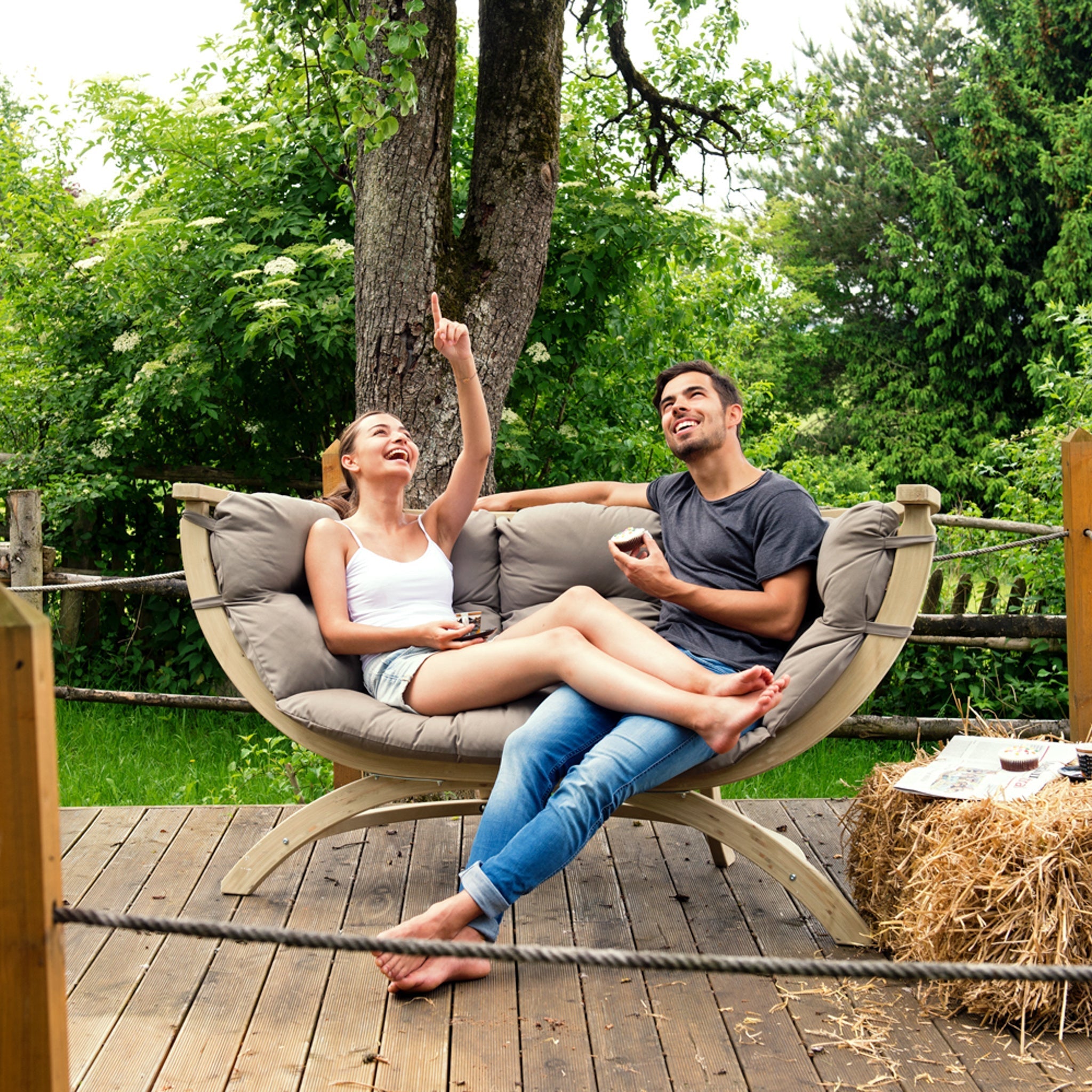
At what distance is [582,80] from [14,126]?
3009mm

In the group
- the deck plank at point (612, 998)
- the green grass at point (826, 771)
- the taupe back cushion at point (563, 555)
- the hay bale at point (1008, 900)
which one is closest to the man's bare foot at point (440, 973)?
the deck plank at point (612, 998)

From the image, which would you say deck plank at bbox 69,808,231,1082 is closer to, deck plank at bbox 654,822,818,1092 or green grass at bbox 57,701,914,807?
green grass at bbox 57,701,914,807

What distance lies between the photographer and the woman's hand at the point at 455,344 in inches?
109

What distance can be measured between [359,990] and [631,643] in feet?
3.05

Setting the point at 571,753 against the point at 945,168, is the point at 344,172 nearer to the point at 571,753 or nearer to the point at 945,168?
the point at 571,753

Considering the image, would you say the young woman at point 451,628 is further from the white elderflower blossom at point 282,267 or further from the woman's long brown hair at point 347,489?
the white elderflower blossom at point 282,267

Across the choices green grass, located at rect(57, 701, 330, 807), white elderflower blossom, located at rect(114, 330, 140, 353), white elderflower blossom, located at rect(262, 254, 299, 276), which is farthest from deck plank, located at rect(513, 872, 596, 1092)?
white elderflower blossom, located at rect(114, 330, 140, 353)

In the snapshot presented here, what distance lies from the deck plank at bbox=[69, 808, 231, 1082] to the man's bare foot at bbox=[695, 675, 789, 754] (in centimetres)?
126

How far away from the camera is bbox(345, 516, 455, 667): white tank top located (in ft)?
9.25

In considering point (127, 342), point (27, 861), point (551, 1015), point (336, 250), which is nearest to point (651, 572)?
point (551, 1015)

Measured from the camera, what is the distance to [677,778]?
247 centimetres

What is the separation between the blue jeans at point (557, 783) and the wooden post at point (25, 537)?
2876 mm

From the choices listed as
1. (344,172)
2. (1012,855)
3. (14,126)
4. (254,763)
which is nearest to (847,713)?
(1012,855)

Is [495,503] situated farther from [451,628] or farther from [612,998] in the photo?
[612,998]
